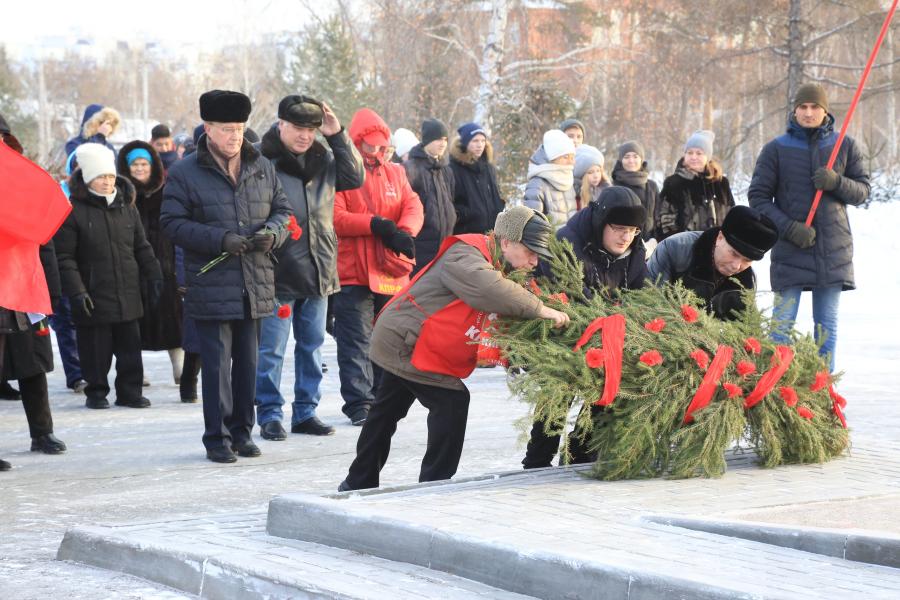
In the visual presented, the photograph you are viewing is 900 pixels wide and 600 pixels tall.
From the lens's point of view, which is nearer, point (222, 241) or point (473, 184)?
point (222, 241)

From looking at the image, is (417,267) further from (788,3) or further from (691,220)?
(788,3)

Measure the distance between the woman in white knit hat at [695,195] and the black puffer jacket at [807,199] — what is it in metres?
1.12

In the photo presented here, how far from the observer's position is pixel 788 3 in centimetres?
2712

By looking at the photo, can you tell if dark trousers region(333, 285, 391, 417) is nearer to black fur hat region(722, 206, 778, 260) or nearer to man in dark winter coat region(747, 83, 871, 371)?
man in dark winter coat region(747, 83, 871, 371)

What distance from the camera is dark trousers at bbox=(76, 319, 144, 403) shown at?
9062mm

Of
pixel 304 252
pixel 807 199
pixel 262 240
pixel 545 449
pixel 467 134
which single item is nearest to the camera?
pixel 545 449

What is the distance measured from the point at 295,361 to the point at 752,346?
10.3ft

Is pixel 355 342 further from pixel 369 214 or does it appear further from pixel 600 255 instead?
pixel 600 255

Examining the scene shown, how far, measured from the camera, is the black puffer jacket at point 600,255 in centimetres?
575

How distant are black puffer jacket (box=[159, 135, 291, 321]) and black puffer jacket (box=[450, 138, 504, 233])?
12.2 feet

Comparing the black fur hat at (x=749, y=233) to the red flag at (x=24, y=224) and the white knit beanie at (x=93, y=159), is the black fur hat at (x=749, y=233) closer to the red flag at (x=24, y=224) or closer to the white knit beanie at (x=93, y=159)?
the red flag at (x=24, y=224)

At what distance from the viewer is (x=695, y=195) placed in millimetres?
9906

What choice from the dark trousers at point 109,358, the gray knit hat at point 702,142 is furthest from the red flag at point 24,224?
the gray knit hat at point 702,142

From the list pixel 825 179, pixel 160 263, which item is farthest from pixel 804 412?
pixel 160 263
